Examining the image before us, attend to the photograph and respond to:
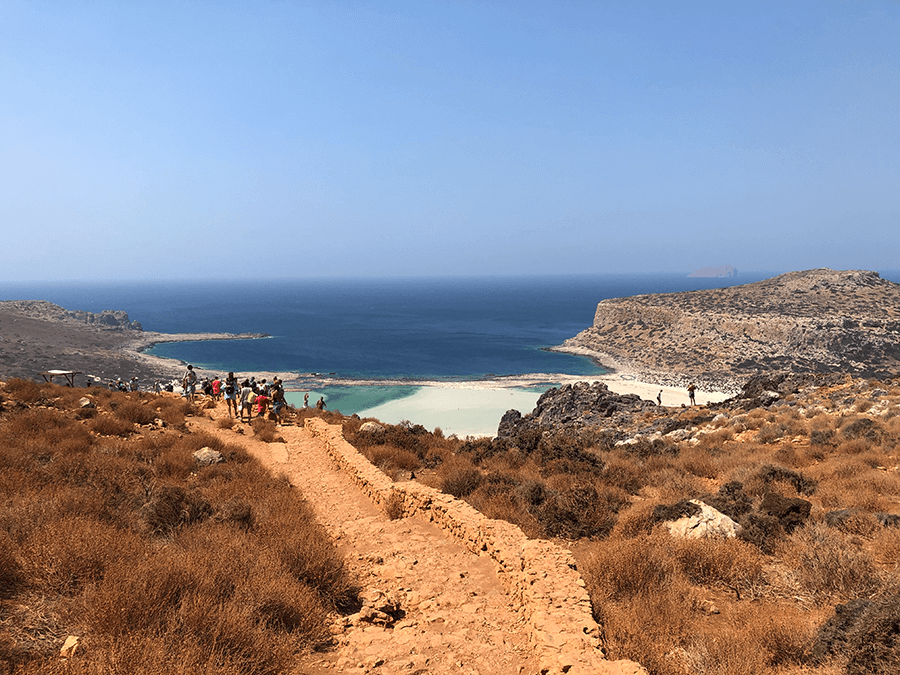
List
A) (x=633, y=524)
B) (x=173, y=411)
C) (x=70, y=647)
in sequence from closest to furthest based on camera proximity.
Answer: (x=70, y=647) < (x=633, y=524) < (x=173, y=411)

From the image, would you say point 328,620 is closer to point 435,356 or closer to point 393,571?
point 393,571

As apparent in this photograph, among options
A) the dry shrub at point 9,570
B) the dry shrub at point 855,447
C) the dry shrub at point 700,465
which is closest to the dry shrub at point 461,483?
the dry shrub at point 700,465

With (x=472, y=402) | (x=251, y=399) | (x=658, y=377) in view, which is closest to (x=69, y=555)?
(x=251, y=399)

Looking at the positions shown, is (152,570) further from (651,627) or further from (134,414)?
(134,414)

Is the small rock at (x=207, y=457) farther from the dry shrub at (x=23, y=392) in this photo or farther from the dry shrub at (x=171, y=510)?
the dry shrub at (x=23, y=392)

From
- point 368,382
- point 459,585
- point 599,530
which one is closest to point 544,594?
point 459,585
